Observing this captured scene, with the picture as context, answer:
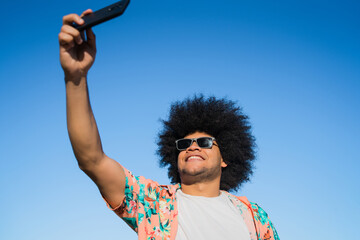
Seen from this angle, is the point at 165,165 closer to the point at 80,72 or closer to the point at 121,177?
the point at 121,177

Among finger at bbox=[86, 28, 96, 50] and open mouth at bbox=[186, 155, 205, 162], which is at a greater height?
finger at bbox=[86, 28, 96, 50]

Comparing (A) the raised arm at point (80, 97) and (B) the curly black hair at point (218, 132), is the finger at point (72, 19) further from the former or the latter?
(B) the curly black hair at point (218, 132)

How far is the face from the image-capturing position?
13.7 feet

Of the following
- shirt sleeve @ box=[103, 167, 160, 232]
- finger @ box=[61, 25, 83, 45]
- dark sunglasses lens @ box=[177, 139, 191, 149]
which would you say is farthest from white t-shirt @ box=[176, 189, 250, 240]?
finger @ box=[61, 25, 83, 45]

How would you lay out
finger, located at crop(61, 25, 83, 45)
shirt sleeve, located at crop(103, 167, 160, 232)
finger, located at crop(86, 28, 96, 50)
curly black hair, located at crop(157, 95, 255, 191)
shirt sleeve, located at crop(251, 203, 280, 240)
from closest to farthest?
finger, located at crop(61, 25, 83, 45) → finger, located at crop(86, 28, 96, 50) → shirt sleeve, located at crop(103, 167, 160, 232) → shirt sleeve, located at crop(251, 203, 280, 240) → curly black hair, located at crop(157, 95, 255, 191)

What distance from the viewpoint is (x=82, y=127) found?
2.62 m

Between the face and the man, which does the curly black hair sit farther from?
the face

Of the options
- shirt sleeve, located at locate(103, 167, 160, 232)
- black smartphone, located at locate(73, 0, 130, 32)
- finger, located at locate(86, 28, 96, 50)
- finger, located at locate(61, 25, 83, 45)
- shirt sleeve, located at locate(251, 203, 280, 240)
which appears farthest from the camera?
shirt sleeve, located at locate(251, 203, 280, 240)

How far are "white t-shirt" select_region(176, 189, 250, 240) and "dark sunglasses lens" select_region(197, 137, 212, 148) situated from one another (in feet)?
2.60

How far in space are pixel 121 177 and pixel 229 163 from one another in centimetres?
282

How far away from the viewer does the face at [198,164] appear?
4.18 metres

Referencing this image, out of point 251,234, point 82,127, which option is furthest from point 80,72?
point 251,234

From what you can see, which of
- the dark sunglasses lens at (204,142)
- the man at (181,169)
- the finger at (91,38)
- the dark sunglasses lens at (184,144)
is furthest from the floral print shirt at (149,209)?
the finger at (91,38)

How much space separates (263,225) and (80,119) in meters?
2.59
